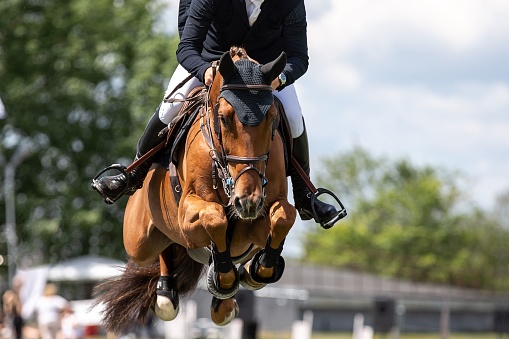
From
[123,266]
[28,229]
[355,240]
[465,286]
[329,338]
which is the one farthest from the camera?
[355,240]

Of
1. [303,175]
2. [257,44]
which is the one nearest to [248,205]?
[303,175]

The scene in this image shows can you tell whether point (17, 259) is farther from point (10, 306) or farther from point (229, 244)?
point (229, 244)

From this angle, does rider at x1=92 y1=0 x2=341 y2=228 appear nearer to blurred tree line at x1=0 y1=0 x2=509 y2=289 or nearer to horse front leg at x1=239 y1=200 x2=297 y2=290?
horse front leg at x1=239 y1=200 x2=297 y2=290

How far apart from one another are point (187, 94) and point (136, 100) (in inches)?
1257

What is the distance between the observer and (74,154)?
40.1 meters

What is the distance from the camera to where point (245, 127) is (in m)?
7.16

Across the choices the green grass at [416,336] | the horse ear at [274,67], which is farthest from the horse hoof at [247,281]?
the green grass at [416,336]

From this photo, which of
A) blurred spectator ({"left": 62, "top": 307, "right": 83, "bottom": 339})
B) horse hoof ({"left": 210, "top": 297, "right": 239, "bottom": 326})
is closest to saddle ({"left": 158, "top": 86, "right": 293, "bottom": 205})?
horse hoof ({"left": 210, "top": 297, "right": 239, "bottom": 326})

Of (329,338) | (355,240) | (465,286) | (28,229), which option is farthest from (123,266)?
(355,240)

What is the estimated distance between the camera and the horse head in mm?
7043

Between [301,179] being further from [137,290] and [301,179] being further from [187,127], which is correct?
[137,290]

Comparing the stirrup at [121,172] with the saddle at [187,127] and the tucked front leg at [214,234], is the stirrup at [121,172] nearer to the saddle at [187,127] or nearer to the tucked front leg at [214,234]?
the saddle at [187,127]

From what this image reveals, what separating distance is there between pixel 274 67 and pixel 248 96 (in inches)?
13.5

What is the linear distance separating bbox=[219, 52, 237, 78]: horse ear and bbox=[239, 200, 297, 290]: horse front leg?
1116 mm
